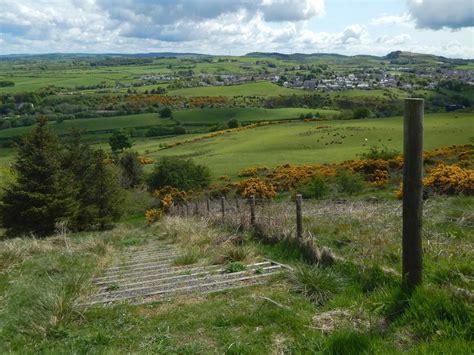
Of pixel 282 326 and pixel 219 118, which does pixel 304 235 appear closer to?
pixel 282 326

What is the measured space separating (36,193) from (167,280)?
758 inches

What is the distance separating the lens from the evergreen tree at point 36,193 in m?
24.7

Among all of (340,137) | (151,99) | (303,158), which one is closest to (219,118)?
(151,99)

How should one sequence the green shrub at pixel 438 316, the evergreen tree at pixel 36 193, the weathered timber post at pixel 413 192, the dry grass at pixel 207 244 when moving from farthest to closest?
the evergreen tree at pixel 36 193
the dry grass at pixel 207 244
the weathered timber post at pixel 413 192
the green shrub at pixel 438 316

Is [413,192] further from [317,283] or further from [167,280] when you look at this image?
[167,280]

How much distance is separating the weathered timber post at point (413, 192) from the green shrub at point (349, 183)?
79.6 ft

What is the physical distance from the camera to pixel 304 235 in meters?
8.87

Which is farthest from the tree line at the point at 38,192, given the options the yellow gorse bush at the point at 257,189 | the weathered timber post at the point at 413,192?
the weathered timber post at the point at 413,192

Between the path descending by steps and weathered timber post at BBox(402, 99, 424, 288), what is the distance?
7.97 ft

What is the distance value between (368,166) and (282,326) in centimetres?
3088

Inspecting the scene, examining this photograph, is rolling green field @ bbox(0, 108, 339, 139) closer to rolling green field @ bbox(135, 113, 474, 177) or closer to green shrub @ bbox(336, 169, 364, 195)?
rolling green field @ bbox(135, 113, 474, 177)

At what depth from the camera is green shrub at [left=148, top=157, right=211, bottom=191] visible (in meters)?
45.9

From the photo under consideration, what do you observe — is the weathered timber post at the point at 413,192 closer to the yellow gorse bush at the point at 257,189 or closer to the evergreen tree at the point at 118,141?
the yellow gorse bush at the point at 257,189

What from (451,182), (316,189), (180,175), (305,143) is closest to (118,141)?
(305,143)
